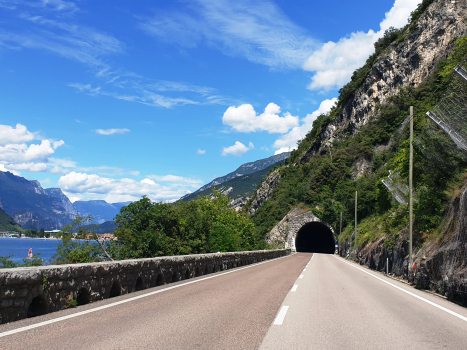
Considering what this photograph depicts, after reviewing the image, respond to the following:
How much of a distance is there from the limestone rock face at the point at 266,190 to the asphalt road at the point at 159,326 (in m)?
102

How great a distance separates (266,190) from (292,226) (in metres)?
38.5

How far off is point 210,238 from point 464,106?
3011 cm

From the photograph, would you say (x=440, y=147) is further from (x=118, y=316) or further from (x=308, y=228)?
(x=308, y=228)

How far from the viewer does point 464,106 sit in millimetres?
13031

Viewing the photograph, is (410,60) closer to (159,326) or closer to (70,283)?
(70,283)

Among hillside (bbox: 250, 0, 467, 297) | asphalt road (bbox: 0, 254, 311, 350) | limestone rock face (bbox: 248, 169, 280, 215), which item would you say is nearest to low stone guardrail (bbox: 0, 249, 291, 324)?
asphalt road (bbox: 0, 254, 311, 350)

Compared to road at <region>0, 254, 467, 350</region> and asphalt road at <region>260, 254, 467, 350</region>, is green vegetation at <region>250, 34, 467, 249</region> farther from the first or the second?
road at <region>0, 254, 467, 350</region>

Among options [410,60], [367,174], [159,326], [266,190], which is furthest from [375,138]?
[159,326]

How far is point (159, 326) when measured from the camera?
6.09m

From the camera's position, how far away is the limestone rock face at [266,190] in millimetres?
111500

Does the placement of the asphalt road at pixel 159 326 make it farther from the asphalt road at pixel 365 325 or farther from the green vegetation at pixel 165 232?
the green vegetation at pixel 165 232

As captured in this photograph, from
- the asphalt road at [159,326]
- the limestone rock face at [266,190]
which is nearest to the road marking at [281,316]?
the asphalt road at [159,326]

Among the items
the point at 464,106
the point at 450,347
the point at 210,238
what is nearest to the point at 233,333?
the point at 450,347

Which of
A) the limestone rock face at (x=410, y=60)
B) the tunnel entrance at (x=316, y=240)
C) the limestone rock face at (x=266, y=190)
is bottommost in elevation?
the tunnel entrance at (x=316, y=240)
